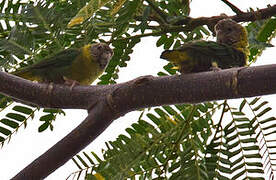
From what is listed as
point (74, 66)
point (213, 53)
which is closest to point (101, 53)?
point (74, 66)

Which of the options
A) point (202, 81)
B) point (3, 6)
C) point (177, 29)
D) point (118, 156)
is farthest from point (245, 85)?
point (3, 6)

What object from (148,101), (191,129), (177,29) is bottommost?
(191,129)

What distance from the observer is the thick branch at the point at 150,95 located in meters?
1.12

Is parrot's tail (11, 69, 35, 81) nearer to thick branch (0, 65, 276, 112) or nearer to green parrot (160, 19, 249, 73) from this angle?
thick branch (0, 65, 276, 112)

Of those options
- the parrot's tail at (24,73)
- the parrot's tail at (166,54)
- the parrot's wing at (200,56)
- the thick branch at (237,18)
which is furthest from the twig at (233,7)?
the parrot's tail at (24,73)

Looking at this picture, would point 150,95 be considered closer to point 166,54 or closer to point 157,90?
point 157,90

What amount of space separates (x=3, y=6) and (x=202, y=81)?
1005mm

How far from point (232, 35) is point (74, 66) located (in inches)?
32.3

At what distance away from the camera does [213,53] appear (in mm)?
1604

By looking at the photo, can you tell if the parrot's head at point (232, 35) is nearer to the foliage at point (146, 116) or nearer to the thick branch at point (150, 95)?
the foliage at point (146, 116)

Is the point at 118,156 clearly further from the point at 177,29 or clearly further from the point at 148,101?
the point at 177,29

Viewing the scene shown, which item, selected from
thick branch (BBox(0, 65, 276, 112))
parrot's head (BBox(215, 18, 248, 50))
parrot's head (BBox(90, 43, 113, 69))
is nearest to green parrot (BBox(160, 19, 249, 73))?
parrot's head (BBox(215, 18, 248, 50))

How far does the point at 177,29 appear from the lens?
166cm

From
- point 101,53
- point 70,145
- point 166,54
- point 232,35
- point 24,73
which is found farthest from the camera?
point 101,53
